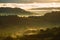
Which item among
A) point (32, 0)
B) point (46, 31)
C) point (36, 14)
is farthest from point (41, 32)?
point (32, 0)

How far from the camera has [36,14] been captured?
128 cm

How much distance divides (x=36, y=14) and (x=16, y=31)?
0.20m

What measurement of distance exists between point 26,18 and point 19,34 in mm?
135

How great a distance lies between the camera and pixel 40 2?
1253 millimetres

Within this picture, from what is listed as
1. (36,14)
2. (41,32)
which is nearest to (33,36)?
(41,32)

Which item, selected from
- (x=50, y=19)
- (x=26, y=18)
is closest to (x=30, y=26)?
(x=26, y=18)

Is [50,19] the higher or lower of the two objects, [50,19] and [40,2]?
the lower

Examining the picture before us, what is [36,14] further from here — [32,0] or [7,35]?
[7,35]

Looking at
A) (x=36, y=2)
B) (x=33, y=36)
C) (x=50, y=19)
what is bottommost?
(x=33, y=36)

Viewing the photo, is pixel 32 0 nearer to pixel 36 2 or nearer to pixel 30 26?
pixel 36 2

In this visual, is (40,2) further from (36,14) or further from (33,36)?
(33,36)

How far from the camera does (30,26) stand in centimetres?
129

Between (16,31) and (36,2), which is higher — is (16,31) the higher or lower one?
the lower one

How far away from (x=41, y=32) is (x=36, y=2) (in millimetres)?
234
